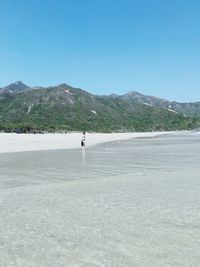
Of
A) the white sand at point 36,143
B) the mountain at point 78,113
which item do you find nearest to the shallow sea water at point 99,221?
the white sand at point 36,143

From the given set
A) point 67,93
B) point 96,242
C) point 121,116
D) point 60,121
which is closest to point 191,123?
point 121,116

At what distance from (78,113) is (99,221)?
14199 cm

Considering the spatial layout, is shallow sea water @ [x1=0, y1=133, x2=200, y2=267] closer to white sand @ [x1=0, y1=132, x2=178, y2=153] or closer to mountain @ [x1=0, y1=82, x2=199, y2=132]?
white sand @ [x1=0, y1=132, x2=178, y2=153]

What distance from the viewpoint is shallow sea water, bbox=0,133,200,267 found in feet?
21.3

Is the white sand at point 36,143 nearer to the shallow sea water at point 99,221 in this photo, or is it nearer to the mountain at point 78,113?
the shallow sea water at point 99,221

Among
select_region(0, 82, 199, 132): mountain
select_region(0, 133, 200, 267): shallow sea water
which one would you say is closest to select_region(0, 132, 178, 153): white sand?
select_region(0, 133, 200, 267): shallow sea water

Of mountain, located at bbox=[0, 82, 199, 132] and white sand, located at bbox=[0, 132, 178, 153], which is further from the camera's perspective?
mountain, located at bbox=[0, 82, 199, 132]

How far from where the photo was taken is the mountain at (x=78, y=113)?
137 metres

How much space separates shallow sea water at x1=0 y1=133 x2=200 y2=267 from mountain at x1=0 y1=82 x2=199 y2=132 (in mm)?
110229

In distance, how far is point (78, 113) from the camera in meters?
150

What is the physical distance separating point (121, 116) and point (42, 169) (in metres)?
153

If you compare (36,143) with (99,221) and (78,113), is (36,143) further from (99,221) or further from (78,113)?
(78,113)

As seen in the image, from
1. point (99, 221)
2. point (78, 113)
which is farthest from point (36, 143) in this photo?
point (78, 113)

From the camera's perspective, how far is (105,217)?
9133 millimetres
